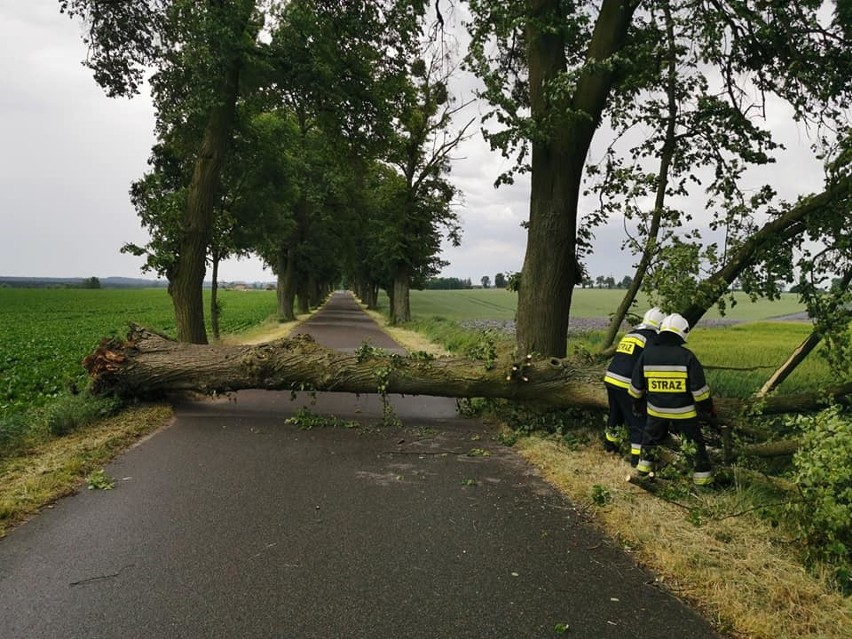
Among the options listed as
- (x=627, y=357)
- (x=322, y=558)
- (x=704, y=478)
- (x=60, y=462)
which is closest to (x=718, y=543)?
(x=704, y=478)

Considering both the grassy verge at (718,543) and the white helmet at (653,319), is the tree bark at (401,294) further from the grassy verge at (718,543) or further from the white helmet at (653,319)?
the white helmet at (653,319)

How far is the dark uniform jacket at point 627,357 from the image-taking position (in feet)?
18.3

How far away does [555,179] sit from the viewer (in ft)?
25.5

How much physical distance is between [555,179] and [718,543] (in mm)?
5430

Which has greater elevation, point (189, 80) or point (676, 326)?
point (189, 80)

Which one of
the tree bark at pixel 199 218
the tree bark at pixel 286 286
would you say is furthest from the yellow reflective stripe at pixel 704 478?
the tree bark at pixel 286 286

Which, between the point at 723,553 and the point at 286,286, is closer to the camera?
the point at 723,553

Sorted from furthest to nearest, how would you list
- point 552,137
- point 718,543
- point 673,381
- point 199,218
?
1. point 199,218
2. point 552,137
3. point 673,381
4. point 718,543

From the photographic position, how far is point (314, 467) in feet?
18.3

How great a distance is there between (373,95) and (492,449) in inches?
360

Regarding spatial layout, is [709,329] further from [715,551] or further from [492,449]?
[715,551]

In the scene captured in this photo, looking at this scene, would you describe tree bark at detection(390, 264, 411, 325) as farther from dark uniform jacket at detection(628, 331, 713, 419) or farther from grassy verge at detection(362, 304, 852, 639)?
dark uniform jacket at detection(628, 331, 713, 419)

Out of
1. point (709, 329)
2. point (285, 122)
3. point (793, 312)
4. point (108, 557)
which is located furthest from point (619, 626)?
point (793, 312)

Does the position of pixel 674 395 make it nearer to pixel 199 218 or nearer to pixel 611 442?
pixel 611 442
